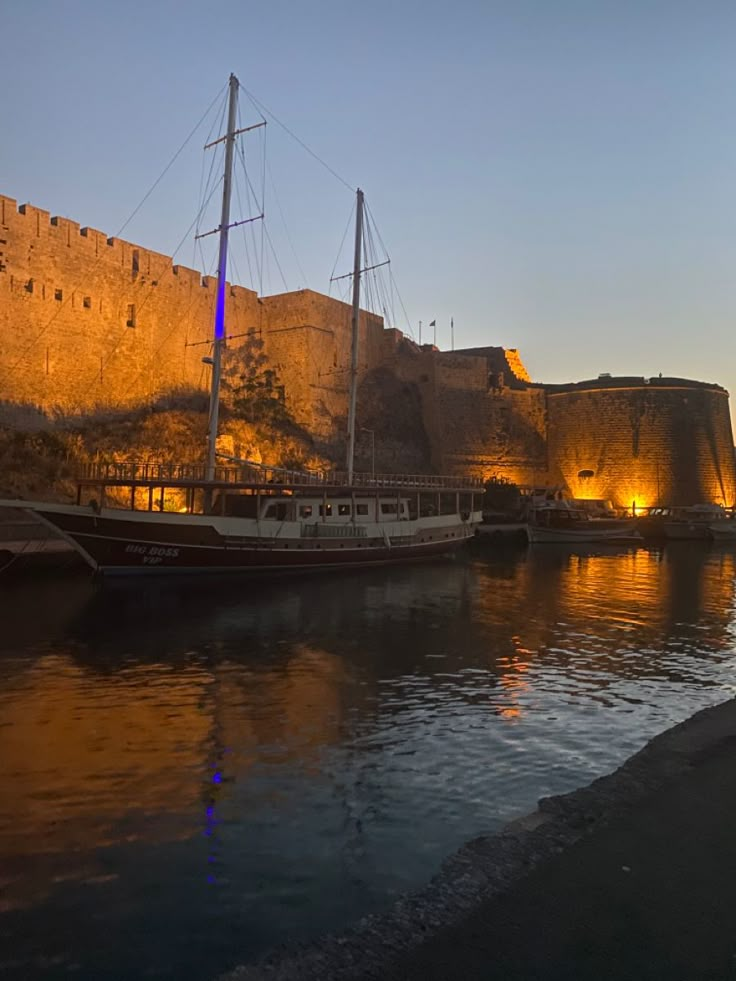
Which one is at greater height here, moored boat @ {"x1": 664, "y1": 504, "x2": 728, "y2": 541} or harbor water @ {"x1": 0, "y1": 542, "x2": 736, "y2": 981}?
moored boat @ {"x1": 664, "y1": 504, "x2": 728, "y2": 541}

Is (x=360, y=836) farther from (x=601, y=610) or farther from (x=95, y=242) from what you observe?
(x=95, y=242)

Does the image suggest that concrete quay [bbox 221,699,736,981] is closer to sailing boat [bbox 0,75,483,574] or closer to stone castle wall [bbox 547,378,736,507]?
sailing boat [bbox 0,75,483,574]

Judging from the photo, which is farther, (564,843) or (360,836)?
(360,836)

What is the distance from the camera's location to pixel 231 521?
17.6 meters

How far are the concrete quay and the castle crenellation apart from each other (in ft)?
51.4

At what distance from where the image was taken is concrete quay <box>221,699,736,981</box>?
275 centimetres

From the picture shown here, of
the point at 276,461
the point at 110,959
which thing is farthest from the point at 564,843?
the point at 276,461

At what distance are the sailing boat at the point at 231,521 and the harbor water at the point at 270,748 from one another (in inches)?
102

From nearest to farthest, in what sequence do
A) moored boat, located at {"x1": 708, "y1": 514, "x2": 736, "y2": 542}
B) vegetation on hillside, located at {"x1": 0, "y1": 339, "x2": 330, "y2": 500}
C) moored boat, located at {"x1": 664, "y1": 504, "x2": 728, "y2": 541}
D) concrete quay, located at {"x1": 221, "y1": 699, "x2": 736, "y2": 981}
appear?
concrete quay, located at {"x1": 221, "y1": 699, "x2": 736, "y2": 981} < vegetation on hillside, located at {"x1": 0, "y1": 339, "x2": 330, "y2": 500} < moored boat, located at {"x1": 708, "y1": 514, "x2": 736, "y2": 542} < moored boat, located at {"x1": 664, "y1": 504, "x2": 728, "y2": 541}

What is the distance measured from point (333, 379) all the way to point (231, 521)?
19.0 meters

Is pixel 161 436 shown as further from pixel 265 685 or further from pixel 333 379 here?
pixel 265 685

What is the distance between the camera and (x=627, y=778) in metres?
4.57

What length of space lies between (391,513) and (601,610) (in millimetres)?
9737

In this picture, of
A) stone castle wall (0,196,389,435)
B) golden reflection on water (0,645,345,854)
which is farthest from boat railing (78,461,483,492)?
A: golden reflection on water (0,645,345,854)
